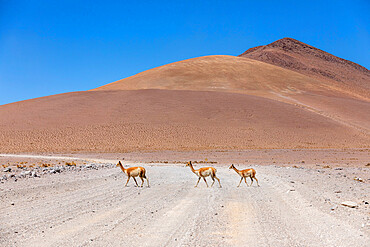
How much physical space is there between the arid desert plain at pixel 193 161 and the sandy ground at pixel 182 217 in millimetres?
40

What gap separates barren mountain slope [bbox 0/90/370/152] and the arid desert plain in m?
0.29

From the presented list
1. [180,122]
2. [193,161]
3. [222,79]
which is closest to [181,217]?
[193,161]

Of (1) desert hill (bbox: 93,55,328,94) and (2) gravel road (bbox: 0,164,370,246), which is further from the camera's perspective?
(1) desert hill (bbox: 93,55,328,94)

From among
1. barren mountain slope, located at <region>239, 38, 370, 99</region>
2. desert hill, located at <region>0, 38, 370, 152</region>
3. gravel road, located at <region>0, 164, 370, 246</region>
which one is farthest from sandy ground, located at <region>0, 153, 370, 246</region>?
barren mountain slope, located at <region>239, 38, 370, 99</region>

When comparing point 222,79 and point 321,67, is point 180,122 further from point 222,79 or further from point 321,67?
point 321,67

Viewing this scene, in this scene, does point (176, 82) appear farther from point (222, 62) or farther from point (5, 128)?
point (5, 128)

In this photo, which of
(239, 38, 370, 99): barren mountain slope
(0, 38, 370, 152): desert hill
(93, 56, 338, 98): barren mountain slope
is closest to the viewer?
(0, 38, 370, 152): desert hill

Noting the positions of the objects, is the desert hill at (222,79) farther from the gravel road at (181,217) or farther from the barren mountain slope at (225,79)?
the gravel road at (181,217)

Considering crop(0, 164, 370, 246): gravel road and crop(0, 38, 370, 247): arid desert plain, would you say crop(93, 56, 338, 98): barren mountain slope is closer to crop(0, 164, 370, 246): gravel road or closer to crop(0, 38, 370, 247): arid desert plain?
crop(0, 38, 370, 247): arid desert plain

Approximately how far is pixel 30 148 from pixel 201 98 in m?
39.6

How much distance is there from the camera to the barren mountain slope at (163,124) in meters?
53.4

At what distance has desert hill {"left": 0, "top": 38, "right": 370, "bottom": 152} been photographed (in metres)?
53.7

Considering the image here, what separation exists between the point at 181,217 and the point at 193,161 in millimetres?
27340

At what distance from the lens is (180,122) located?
64625mm
